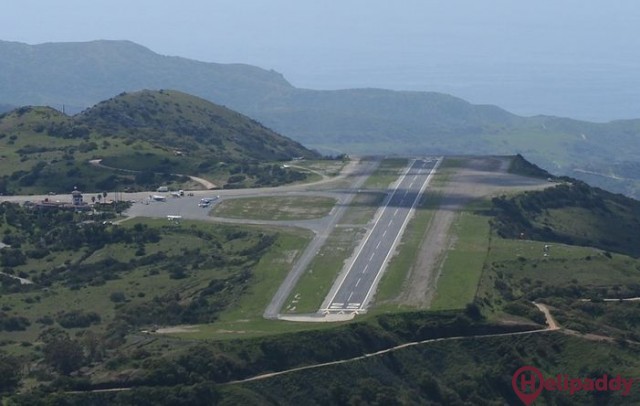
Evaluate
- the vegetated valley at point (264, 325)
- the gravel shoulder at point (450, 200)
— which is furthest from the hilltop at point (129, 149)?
the vegetated valley at point (264, 325)

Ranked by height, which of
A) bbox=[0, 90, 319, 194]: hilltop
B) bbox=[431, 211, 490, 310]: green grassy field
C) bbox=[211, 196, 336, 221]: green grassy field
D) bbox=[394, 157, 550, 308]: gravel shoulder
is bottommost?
bbox=[0, 90, 319, 194]: hilltop

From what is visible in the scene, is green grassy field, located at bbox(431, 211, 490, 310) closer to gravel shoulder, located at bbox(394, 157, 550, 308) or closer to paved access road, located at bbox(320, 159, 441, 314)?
gravel shoulder, located at bbox(394, 157, 550, 308)

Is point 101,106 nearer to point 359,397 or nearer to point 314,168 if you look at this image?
point 314,168

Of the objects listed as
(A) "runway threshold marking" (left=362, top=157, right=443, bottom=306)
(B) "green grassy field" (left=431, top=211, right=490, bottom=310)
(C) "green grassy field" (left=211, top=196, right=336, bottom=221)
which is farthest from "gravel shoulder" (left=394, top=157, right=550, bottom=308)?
(C) "green grassy field" (left=211, top=196, right=336, bottom=221)

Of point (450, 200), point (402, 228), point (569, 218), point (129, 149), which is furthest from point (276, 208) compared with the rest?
point (129, 149)

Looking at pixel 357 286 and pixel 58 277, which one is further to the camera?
pixel 58 277

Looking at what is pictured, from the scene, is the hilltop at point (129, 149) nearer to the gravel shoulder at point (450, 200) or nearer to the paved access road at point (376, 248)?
the paved access road at point (376, 248)

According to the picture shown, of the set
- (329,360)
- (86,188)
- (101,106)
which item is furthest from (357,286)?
(101,106)
